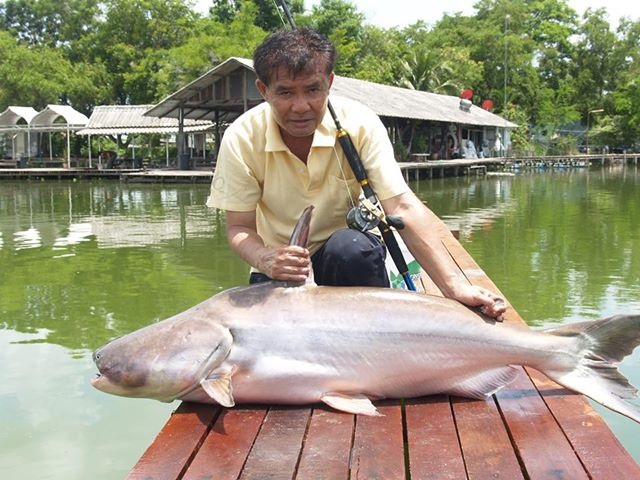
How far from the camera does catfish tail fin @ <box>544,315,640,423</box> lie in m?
2.57

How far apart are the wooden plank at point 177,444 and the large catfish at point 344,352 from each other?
2.5 inches

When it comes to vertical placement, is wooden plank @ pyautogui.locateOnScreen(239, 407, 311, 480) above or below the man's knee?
below

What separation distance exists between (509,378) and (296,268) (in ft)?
3.04

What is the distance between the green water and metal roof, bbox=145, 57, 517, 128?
6.25 metres

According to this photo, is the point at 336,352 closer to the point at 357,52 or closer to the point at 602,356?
the point at 602,356

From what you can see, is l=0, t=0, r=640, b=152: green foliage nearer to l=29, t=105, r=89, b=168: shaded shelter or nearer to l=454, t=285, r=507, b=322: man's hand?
l=29, t=105, r=89, b=168: shaded shelter

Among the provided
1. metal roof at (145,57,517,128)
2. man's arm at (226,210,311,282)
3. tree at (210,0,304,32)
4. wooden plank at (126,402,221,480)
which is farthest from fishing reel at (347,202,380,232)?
tree at (210,0,304,32)

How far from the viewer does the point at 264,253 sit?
2869 mm

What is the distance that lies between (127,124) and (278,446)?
31476mm

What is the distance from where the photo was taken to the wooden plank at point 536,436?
213 centimetres

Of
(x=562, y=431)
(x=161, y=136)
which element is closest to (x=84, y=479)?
(x=562, y=431)

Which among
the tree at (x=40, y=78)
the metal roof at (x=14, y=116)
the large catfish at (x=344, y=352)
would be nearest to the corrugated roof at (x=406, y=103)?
the metal roof at (x=14, y=116)

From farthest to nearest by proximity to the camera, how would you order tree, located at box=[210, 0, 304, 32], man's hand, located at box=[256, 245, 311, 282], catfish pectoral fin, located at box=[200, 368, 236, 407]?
1. tree, located at box=[210, 0, 304, 32]
2. man's hand, located at box=[256, 245, 311, 282]
3. catfish pectoral fin, located at box=[200, 368, 236, 407]

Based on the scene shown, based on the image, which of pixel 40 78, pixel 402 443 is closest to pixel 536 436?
pixel 402 443
